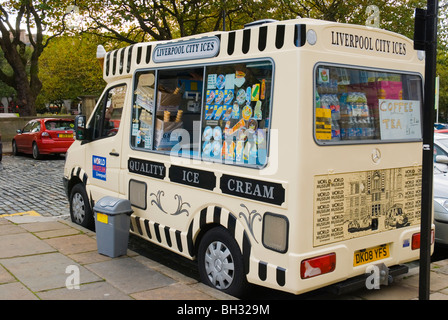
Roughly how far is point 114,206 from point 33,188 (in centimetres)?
640

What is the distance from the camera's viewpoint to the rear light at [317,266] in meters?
4.04

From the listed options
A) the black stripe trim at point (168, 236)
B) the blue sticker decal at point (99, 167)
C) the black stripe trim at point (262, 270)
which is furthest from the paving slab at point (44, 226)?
the black stripe trim at point (262, 270)

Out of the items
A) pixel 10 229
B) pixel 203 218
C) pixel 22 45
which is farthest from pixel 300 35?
pixel 22 45

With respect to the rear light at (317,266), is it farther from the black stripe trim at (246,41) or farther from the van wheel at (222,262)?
the black stripe trim at (246,41)

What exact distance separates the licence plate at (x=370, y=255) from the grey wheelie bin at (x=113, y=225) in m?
2.70

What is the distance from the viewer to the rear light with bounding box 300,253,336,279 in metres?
4.04

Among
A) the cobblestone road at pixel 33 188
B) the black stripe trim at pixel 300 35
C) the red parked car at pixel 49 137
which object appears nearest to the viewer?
the black stripe trim at pixel 300 35

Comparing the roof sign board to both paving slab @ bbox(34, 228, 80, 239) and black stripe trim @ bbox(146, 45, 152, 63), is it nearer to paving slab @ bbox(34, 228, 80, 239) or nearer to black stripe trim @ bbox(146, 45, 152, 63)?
black stripe trim @ bbox(146, 45, 152, 63)

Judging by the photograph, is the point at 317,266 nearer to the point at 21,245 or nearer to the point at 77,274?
the point at 77,274

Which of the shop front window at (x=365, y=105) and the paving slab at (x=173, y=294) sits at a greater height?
the shop front window at (x=365, y=105)

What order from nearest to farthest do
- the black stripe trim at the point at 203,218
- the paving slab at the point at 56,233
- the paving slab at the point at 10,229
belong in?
the black stripe trim at the point at 203,218 → the paving slab at the point at 56,233 → the paving slab at the point at 10,229

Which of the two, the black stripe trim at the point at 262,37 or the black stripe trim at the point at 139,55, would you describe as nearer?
the black stripe trim at the point at 262,37
